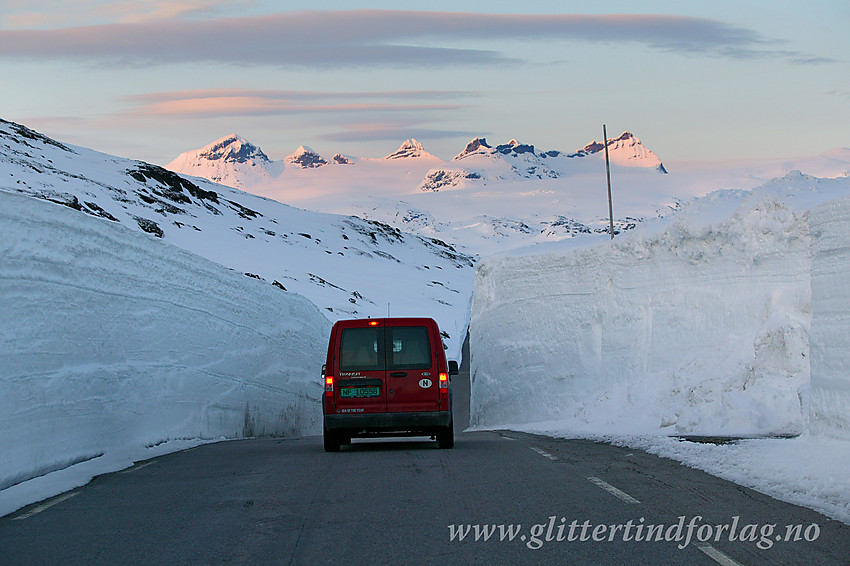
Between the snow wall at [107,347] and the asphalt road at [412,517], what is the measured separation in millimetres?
1568

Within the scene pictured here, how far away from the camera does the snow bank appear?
10.4 m

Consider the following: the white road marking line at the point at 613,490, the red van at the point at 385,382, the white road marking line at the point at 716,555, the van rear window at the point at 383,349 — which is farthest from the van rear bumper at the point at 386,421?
the white road marking line at the point at 716,555

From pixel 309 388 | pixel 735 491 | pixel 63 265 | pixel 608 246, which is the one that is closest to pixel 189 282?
pixel 63 265

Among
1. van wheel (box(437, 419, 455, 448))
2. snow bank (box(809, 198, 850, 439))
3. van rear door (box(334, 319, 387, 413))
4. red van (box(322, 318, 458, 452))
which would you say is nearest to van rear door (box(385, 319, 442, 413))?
red van (box(322, 318, 458, 452))

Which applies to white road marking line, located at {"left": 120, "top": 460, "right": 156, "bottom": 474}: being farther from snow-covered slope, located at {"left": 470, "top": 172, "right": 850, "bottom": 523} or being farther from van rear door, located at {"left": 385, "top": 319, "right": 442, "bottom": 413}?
snow-covered slope, located at {"left": 470, "top": 172, "right": 850, "bottom": 523}

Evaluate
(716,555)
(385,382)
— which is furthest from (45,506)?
(385,382)

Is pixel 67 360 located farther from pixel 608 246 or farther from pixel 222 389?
pixel 608 246

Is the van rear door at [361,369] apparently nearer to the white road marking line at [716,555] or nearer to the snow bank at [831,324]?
the snow bank at [831,324]

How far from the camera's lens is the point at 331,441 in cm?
1425

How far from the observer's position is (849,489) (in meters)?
8.25

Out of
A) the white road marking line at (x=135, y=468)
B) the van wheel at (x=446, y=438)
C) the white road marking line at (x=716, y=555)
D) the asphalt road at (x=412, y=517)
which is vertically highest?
the van wheel at (x=446, y=438)

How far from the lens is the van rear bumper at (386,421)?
1409 centimetres

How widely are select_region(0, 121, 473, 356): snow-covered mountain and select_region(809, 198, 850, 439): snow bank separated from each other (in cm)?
6002

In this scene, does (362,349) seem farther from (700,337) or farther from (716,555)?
(700,337)
